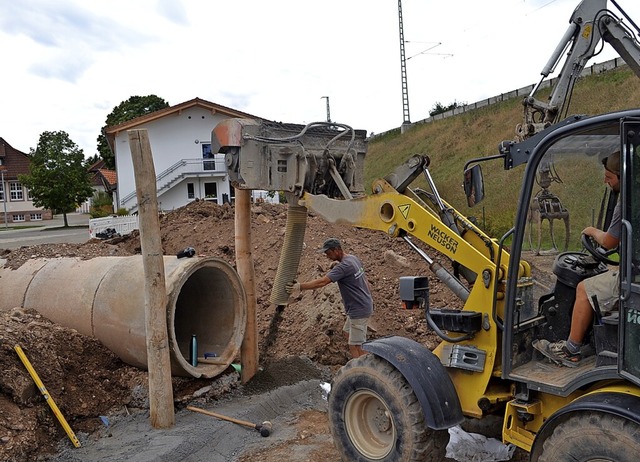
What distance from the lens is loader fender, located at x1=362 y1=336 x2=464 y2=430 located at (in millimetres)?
3799

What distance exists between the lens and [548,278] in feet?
12.8

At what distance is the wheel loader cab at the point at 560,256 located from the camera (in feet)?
10.6

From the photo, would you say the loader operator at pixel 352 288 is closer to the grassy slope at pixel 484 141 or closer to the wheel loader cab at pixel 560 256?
the wheel loader cab at pixel 560 256

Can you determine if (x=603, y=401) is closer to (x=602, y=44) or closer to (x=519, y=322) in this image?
(x=519, y=322)

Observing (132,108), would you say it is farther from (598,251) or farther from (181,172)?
(598,251)

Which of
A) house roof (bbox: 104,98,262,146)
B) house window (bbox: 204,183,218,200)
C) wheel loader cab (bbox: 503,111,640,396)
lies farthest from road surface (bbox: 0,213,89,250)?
wheel loader cab (bbox: 503,111,640,396)

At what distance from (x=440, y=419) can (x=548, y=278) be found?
1136 mm

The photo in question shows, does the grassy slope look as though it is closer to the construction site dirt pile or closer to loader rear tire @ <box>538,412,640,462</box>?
the construction site dirt pile

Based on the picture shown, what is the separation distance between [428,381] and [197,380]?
10.5ft

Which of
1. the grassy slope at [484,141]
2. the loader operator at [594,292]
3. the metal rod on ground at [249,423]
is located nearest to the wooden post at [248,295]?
the metal rod on ground at [249,423]

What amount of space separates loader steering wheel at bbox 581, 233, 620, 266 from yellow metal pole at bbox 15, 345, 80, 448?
169 inches

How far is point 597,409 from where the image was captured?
298cm

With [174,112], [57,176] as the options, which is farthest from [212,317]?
[57,176]

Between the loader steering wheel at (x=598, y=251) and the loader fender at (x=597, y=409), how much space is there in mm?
744
